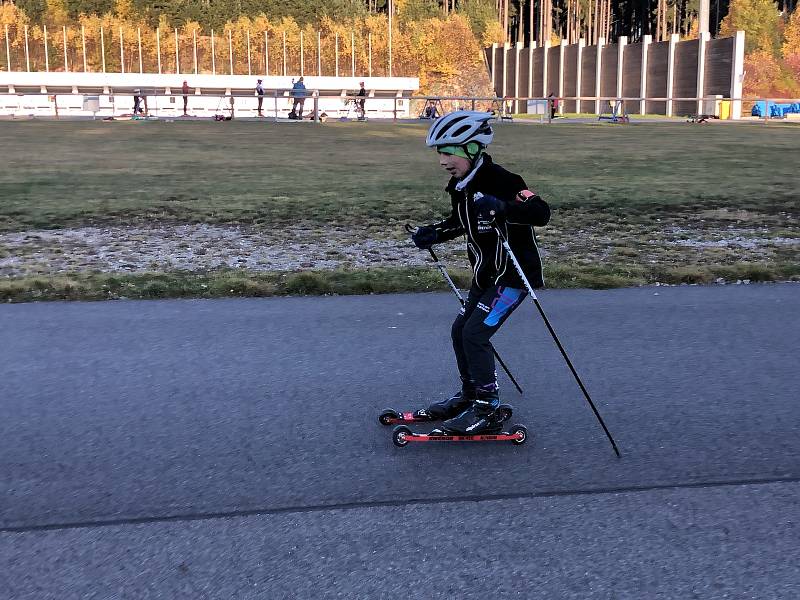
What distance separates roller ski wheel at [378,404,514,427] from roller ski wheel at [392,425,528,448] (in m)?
0.22

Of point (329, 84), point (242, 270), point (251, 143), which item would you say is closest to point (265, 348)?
point (242, 270)

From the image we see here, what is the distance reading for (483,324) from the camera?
5008 millimetres

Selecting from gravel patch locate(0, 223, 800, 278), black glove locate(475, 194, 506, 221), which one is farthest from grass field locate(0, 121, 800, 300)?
black glove locate(475, 194, 506, 221)

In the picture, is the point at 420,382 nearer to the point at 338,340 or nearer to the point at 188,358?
the point at 338,340

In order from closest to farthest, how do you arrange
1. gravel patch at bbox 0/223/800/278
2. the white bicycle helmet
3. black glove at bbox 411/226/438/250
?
the white bicycle helmet → black glove at bbox 411/226/438/250 → gravel patch at bbox 0/223/800/278

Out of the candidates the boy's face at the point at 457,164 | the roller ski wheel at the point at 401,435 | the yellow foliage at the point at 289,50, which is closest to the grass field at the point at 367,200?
the roller ski wheel at the point at 401,435

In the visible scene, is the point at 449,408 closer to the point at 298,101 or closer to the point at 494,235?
the point at 494,235

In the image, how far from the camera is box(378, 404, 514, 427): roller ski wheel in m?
5.32

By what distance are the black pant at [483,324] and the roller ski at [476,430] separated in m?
0.11

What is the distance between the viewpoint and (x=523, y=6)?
5635 inches

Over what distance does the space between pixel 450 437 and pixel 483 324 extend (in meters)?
0.60

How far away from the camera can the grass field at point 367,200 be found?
10.1 m

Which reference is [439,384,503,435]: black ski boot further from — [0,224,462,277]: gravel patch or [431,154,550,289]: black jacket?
[0,224,462,277]: gravel patch

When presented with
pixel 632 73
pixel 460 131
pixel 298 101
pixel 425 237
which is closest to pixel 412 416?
pixel 425 237
